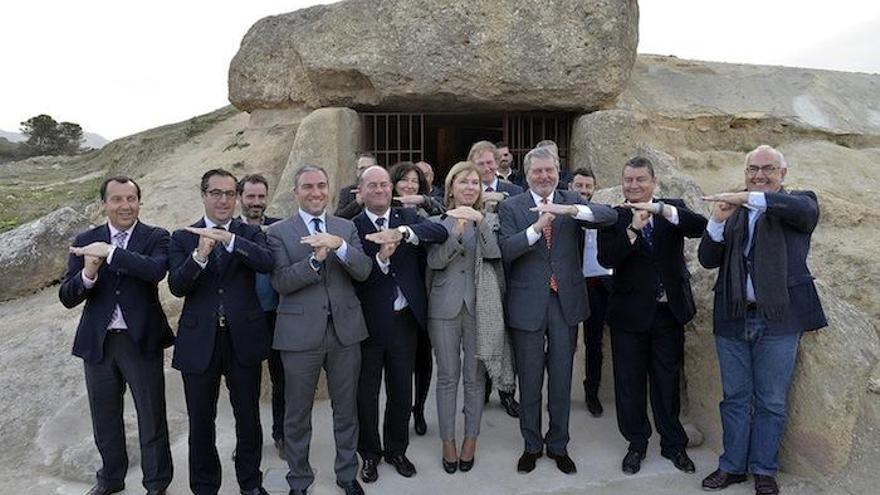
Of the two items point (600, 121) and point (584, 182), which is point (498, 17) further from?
point (584, 182)

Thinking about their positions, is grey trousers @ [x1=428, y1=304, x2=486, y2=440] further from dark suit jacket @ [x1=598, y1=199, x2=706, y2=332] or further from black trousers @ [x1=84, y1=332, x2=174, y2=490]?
black trousers @ [x1=84, y1=332, x2=174, y2=490]

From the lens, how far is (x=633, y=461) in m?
4.14

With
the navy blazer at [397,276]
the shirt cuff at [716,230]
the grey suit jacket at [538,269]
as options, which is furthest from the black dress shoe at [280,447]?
the shirt cuff at [716,230]

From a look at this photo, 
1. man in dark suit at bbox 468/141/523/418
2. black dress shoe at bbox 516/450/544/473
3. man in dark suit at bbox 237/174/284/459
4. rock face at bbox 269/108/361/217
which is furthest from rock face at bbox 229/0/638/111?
black dress shoe at bbox 516/450/544/473

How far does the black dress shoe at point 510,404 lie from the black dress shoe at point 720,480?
4.52 ft

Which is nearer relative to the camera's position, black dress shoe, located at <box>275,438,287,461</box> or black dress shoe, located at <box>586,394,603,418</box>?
black dress shoe, located at <box>275,438,287,461</box>

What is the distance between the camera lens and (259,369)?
12.3ft

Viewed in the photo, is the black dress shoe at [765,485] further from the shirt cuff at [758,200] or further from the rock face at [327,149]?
the rock face at [327,149]

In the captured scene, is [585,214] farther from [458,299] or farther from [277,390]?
[277,390]

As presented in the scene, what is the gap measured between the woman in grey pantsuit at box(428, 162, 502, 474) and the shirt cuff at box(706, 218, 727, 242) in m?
1.19

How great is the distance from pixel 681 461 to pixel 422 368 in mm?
1703

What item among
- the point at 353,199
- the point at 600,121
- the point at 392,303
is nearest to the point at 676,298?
the point at 392,303

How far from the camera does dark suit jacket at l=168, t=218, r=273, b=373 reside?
139 inches

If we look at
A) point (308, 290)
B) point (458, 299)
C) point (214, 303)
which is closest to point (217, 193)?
point (214, 303)
